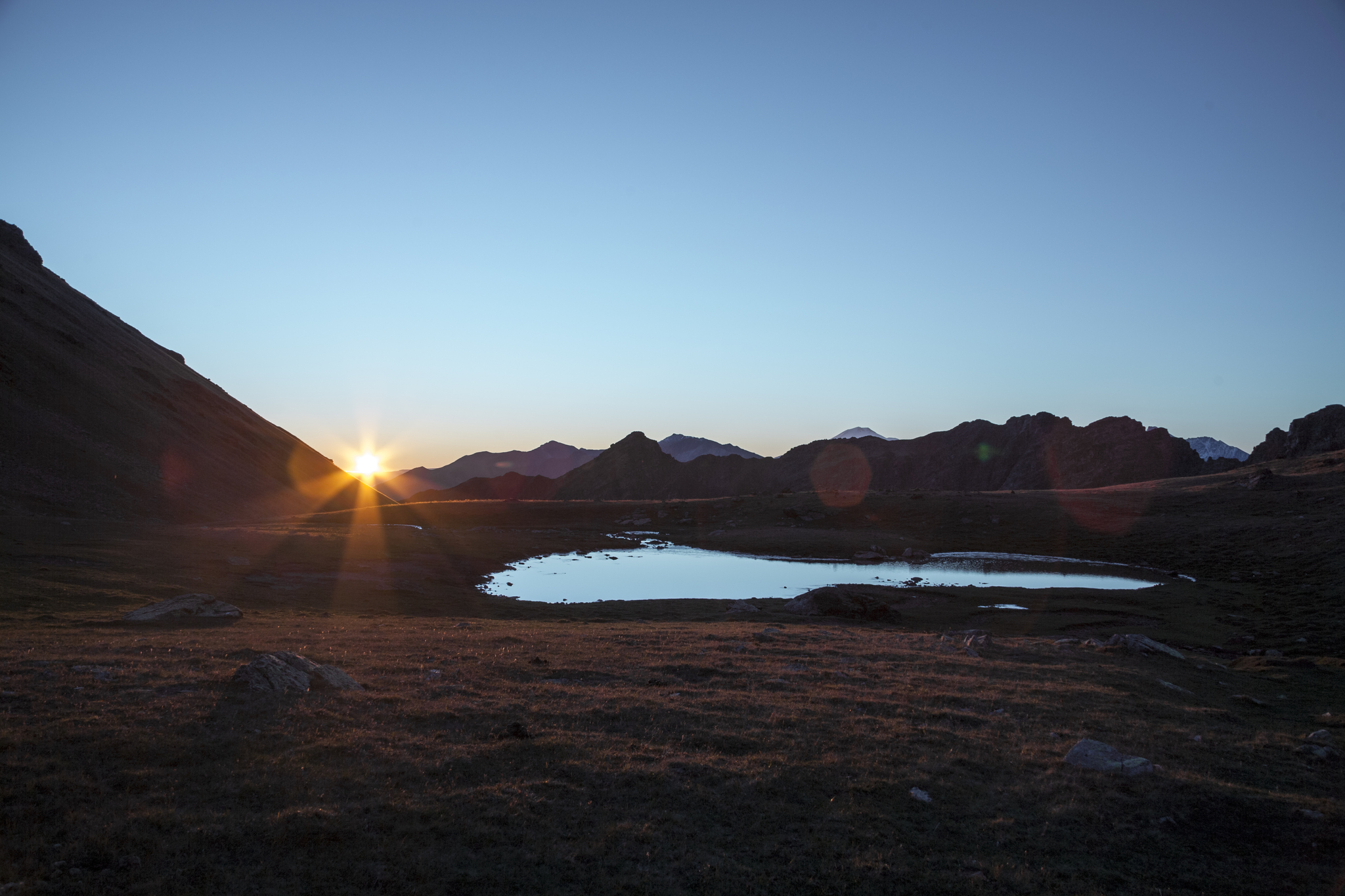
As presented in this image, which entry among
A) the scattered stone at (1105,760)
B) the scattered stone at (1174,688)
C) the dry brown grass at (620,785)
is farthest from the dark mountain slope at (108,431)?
the scattered stone at (1174,688)

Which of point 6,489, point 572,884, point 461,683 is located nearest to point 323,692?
point 461,683

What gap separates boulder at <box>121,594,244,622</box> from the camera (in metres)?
34.2

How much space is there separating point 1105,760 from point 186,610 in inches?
1582

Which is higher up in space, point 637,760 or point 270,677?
point 270,677

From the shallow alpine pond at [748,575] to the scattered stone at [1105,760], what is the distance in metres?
42.3

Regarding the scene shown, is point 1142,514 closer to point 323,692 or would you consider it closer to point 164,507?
point 323,692

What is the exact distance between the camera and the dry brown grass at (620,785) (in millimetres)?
12672

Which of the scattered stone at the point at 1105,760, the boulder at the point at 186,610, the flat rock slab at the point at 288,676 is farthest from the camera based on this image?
the boulder at the point at 186,610

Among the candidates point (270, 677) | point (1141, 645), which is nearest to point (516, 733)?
point (270, 677)

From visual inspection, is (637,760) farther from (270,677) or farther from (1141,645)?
(1141,645)

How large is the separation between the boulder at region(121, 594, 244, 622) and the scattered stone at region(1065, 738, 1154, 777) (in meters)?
38.9

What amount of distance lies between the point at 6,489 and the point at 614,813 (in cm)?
10620

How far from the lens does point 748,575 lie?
279 ft

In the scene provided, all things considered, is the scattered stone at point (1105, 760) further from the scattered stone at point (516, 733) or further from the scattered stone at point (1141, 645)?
the scattered stone at point (1141, 645)
